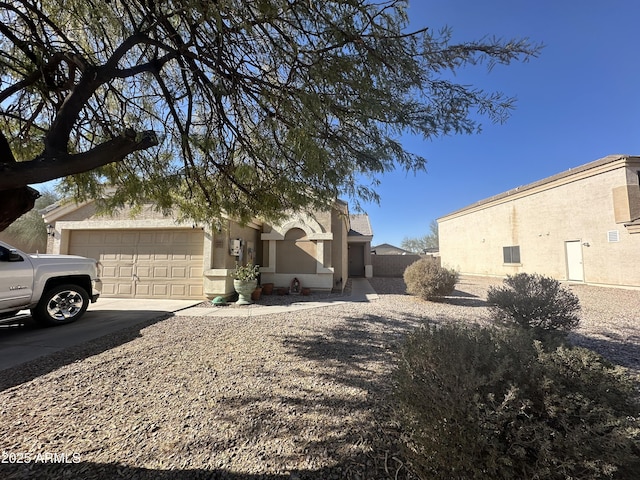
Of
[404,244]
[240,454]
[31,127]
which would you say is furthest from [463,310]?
[404,244]

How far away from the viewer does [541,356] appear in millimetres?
1857

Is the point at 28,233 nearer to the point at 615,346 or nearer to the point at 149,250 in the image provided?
the point at 149,250

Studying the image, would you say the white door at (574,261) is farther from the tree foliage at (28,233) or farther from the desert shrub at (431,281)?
the tree foliage at (28,233)

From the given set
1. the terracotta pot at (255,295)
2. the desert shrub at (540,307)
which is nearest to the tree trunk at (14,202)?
the desert shrub at (540,307)

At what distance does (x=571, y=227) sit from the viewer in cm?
1477

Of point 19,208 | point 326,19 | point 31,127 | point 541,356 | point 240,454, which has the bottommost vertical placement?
point 240,454

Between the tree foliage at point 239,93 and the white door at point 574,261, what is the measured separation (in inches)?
646

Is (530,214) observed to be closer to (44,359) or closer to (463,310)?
(463,310)

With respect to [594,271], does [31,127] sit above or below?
above

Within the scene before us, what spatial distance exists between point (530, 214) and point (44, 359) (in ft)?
72.4

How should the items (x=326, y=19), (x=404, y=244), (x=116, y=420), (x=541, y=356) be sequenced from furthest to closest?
(x=404, y=244) < (x=116, y=420) < (x=326, y=19) < (x=541, y=356)

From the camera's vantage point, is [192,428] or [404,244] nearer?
[192,428]

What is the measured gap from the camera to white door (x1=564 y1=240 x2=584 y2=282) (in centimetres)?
1448

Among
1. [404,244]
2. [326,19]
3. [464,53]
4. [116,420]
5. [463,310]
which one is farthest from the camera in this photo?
[404,244]
